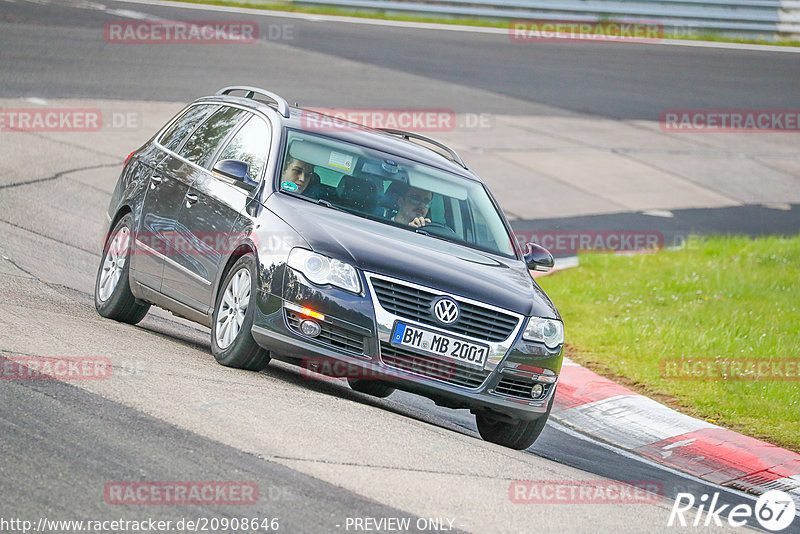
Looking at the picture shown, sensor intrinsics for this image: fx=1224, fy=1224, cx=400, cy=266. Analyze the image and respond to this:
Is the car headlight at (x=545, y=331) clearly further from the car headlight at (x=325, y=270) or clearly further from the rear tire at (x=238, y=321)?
the rear tire at (x=238, y=321)

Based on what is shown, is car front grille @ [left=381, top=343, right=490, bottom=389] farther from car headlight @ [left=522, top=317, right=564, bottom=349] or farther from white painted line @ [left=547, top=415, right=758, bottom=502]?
white painted line @ [left=547, top=415, right=758, bottom=502]

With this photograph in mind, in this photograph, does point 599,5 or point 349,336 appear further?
point 599,5

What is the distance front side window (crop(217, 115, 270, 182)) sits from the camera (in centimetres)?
859

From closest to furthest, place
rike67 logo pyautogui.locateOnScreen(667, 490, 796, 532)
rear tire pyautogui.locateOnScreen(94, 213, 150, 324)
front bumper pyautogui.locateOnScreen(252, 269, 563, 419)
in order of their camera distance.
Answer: rike67 logo pyautogui.locateOnScreen(667, 490, 796, 532) < front bumper pyautogui.locateOnScreen(252, 269, 563, 419) < rear tire pyautogui.locateOnScreen(94, 213, 150, 324)

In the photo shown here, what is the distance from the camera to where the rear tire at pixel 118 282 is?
953cm

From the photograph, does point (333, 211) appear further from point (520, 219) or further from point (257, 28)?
point (257, 28)

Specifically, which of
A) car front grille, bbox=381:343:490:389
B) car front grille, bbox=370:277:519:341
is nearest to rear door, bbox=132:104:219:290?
car front grille, bbox=370:277:519:341

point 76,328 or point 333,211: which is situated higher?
point 333,211

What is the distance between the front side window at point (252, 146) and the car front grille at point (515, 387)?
87.2 inches

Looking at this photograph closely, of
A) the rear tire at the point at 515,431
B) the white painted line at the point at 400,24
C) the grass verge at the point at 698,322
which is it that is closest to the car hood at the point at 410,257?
the rear tire at the point at 515,431

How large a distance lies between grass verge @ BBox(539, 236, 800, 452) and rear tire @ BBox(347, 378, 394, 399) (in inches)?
114

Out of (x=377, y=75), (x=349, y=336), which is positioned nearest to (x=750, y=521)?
(x=349, y=336)

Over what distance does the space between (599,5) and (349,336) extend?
85.3 feet

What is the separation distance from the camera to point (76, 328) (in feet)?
28.0
